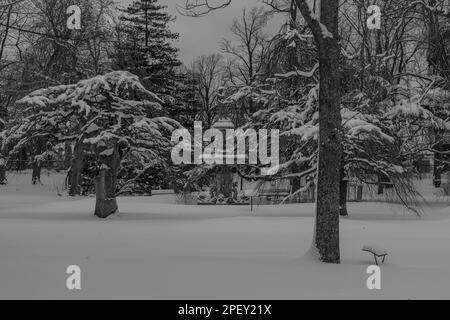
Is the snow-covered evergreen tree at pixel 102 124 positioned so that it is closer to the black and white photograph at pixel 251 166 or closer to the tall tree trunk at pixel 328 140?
the black and white photograph at pixel 251 166

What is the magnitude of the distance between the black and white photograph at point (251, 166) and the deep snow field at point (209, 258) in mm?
49

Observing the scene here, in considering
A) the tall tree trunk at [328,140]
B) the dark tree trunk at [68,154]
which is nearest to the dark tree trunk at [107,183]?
the dark tree trunk at [68,154]

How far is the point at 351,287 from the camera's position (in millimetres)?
7352

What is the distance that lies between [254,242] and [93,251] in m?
3.54

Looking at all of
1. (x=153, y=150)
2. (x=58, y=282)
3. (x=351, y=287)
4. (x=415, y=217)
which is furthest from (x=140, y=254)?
(x=415, y=217)

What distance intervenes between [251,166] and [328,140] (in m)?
12.7

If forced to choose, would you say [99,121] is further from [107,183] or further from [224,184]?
[224,184]

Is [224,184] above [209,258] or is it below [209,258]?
above

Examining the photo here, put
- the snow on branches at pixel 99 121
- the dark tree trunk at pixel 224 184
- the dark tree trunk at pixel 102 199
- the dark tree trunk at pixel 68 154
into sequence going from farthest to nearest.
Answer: the dark tree trunk at pixel 224 184 < the dark tree trunk at pixel 68 154 < the dark tree trunk at pixel 102 199 < the snow on branches at pixel 99 121

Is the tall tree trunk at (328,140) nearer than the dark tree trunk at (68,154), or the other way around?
the tall tree trunk at (328,140)

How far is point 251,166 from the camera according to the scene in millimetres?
21672

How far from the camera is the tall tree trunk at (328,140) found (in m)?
8.99

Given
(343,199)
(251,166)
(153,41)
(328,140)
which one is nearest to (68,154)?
(251,166)
